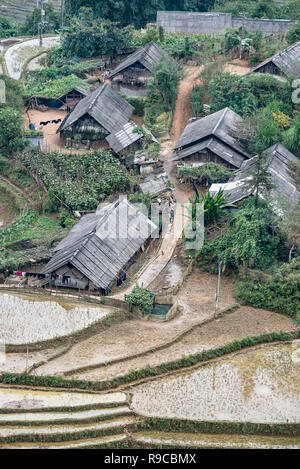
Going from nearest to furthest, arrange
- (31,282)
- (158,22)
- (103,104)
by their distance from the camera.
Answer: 1. (31,282)
2. (103,104)
3. (158,22)

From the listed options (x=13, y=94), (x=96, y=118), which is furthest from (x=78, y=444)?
(x=13, y=94)

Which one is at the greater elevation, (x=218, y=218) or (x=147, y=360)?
(x=218, y=218)

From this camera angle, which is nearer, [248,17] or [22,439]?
[22,439]

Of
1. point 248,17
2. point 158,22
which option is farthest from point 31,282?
point 248,17

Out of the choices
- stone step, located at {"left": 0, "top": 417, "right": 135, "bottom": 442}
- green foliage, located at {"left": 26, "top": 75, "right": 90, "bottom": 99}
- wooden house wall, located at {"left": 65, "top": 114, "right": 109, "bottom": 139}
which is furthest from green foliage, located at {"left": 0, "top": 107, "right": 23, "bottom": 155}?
stone step, located at {"left": 0, "top": 417, "right": 135, "bottom": 442}

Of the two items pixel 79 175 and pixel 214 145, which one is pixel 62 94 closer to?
pixel 79 175
